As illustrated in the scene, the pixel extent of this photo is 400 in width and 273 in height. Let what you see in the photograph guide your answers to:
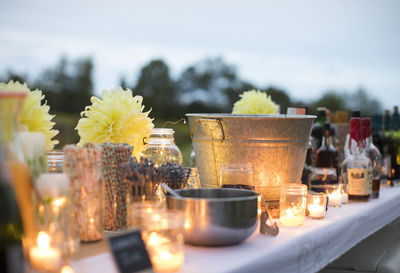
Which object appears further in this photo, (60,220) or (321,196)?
(321,196)

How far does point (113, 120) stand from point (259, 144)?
406 millimetres

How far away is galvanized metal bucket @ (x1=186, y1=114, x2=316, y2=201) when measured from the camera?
117cm

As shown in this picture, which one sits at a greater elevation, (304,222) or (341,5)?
(341,5)

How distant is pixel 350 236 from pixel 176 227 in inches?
30.9

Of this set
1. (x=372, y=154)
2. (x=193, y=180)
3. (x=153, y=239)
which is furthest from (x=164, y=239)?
(x=372, y=154)

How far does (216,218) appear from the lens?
0.84 metres

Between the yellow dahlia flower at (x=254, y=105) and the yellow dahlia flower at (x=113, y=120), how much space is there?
2.65ft

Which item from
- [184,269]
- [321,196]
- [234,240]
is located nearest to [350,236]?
[321,196]

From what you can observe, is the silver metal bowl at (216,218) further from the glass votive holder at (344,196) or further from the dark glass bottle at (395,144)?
the dark glass bottle at (395,144)

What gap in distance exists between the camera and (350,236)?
4.25ft

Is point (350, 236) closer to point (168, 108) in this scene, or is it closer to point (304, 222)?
point (304, 222)

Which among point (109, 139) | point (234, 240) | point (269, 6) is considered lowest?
point (234, 240)

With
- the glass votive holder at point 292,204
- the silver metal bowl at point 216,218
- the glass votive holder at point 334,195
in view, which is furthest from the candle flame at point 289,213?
the glass votive holder at point 334,195

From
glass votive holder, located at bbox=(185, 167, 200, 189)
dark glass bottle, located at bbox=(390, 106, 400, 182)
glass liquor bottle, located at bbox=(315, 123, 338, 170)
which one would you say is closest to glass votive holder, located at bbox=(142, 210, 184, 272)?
glass votive holder, located at bbox=(185, 167, 200, 189)
